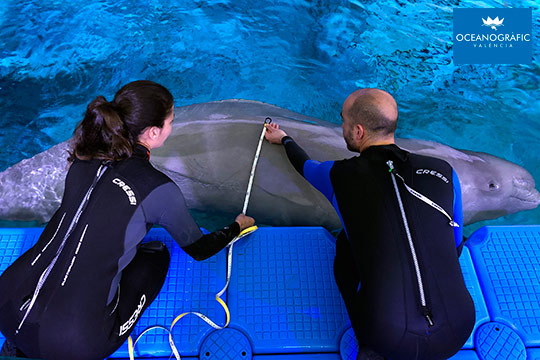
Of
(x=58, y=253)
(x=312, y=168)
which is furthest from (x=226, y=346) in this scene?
(x=312, y=168)

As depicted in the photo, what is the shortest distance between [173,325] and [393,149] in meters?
1.90

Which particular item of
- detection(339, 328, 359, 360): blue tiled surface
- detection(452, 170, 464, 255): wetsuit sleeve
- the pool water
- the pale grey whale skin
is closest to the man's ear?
detection(452, 170, 464, 255): wetsuit sleeve

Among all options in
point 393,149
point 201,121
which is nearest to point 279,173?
point 201,121

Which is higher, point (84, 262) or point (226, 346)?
point (84, 262)

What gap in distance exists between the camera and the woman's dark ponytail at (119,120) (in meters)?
2.06

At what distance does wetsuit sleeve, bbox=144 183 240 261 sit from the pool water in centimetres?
294

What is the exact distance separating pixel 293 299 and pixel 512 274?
1.73 meters

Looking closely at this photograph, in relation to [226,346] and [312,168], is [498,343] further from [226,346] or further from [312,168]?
[226,346]

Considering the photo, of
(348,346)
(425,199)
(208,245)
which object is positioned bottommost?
(348,346)

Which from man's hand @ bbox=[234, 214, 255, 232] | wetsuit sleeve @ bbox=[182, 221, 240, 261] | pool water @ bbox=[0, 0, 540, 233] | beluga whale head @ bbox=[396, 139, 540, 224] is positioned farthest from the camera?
pool water @ bbox=[0, 0, 540, 233]

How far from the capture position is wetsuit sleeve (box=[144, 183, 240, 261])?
7.32 feet

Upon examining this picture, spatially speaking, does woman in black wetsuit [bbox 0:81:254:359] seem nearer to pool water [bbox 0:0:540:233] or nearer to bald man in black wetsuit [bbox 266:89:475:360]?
bald man in black wetsuit [bbox 266:89:475:360]

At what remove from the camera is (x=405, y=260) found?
7.06ft

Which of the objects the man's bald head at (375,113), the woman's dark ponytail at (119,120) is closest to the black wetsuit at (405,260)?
the man's bald head at (375,113)
